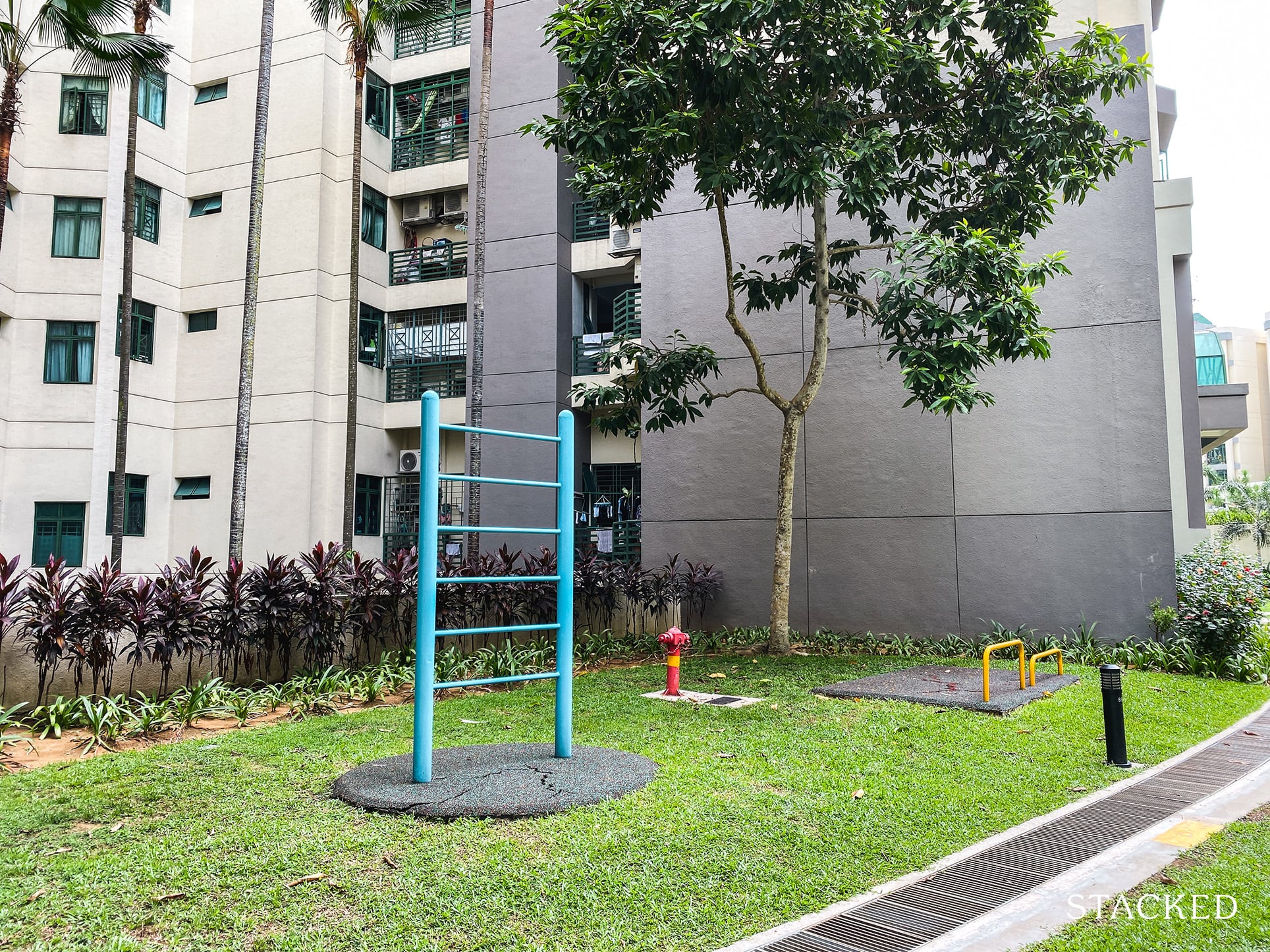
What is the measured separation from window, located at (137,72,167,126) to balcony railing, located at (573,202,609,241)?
447 inches

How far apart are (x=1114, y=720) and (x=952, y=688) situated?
294 cm

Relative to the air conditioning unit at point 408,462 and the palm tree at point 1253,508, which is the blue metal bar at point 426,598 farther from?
the palm tree at point 1253,508

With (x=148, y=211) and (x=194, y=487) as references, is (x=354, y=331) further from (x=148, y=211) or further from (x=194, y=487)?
(x=148, y=211)

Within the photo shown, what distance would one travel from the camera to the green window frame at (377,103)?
22.8 m

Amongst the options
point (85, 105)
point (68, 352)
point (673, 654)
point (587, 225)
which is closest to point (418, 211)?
point (587, 225)

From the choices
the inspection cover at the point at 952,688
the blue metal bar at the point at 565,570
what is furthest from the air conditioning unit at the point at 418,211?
the blue metal bar at the point at 565,570

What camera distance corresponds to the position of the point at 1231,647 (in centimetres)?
1056

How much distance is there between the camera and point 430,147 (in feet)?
75.8

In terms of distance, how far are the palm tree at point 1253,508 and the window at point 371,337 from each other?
30842 mm

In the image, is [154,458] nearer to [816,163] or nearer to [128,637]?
[128,637]

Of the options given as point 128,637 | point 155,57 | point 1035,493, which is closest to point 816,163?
point 1035,493

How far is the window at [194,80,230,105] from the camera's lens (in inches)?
888

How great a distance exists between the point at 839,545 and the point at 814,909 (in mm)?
9658

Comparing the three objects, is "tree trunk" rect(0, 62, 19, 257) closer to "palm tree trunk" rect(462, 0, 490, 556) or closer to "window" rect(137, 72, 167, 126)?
"window" rect(137, 72, 167, 126)
